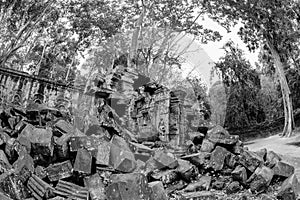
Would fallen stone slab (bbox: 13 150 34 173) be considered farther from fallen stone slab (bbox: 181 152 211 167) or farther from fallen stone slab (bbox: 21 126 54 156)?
fallen stone slab (bbox: 181 152 211 167)

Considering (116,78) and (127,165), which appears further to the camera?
(116,78)

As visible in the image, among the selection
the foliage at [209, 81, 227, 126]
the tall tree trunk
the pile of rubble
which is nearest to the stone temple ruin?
the pile of rubble

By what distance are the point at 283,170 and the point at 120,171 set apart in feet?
8.93

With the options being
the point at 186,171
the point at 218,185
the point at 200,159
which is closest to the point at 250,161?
the point at 218,185

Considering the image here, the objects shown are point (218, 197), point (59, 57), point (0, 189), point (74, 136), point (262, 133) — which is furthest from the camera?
point (59, 57)

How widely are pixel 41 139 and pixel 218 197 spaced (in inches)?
117

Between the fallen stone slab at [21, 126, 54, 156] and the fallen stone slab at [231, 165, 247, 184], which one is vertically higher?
the fallen stone slab at [21, 126, 54, 156]

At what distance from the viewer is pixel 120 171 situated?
3777 millimetres

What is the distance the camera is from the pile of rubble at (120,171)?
10.9 feet

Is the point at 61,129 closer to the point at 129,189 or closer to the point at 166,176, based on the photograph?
the point at 166,176

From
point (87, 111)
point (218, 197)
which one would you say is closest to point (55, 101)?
point (87, 111)

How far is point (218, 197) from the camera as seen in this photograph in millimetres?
3764

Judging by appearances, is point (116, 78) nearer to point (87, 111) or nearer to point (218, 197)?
point (87, 111)

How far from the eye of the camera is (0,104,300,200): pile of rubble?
3332mm
